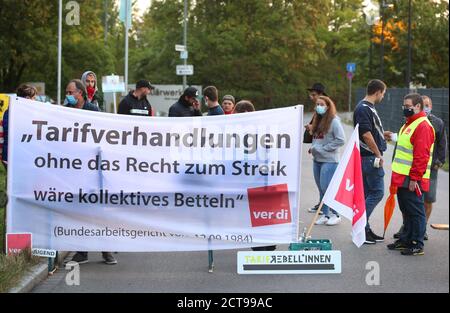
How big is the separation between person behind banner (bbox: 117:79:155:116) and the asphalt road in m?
2.30

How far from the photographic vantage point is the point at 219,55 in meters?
53.2

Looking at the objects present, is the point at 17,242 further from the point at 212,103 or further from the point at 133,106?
the point at 212,103

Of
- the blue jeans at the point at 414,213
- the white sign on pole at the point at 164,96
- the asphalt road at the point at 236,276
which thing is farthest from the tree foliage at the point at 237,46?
the blue jeans at the point at 414,213

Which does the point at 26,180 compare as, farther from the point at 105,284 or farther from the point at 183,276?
the point at 183,276

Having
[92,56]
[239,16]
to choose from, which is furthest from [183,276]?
[239,16]

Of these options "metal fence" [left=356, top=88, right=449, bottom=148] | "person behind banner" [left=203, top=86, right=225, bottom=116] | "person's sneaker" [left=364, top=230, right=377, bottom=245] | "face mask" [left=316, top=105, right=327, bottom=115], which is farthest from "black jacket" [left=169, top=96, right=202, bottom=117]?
"metal fence" [left=356, top=88, right=449, bottom=148]

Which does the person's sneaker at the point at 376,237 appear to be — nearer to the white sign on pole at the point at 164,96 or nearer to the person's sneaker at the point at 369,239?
the person's sneaker at the point at 369,239

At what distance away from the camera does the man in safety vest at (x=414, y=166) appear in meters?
8.80

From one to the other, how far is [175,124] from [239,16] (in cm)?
4346

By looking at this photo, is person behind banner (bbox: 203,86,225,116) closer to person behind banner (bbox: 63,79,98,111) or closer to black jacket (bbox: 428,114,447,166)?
person behind banner (bbox: 63,79,98,111)

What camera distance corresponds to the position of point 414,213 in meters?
9.02

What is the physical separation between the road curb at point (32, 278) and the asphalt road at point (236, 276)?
2.6 inches

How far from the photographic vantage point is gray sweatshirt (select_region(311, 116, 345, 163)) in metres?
10.9

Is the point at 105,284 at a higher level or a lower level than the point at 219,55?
lower
